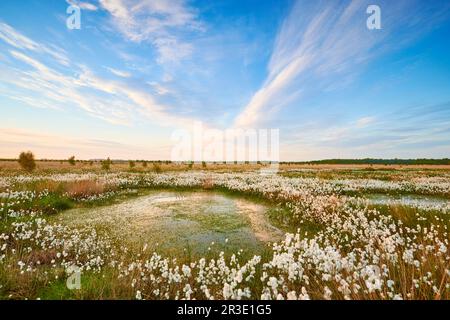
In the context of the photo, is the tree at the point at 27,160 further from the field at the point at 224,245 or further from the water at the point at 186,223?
the water at the point at 186,223

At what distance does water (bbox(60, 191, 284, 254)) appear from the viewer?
8.43 metres

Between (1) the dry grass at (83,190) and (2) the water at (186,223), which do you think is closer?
(2) the water at (186,223)

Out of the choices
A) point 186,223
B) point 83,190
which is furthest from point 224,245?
point 83,190

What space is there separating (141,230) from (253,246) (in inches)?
173

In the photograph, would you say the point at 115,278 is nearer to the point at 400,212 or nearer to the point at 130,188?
the point at 400,212

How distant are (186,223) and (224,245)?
3228 mm

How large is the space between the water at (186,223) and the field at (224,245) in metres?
0.05

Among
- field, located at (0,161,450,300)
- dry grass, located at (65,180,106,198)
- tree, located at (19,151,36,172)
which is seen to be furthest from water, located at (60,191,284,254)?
tree, located at (19,151,36,172)

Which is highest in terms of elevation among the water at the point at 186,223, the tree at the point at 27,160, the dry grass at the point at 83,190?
the tree at the point at 27,160

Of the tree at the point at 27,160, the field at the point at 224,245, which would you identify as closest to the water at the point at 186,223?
the field at the point at 224,245

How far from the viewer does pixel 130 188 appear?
22250 millimetres

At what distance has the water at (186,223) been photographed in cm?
843

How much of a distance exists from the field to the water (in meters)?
0.05

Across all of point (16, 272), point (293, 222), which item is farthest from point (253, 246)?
point (16, 272)
